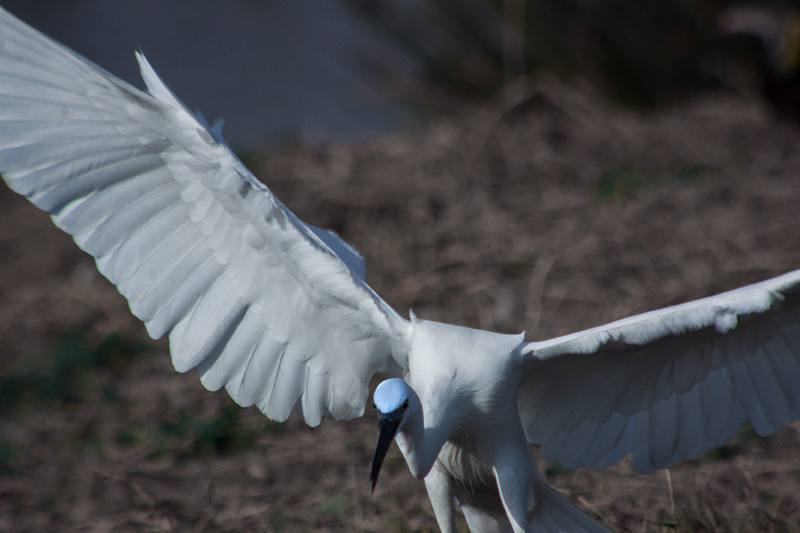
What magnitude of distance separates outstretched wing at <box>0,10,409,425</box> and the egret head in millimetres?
298

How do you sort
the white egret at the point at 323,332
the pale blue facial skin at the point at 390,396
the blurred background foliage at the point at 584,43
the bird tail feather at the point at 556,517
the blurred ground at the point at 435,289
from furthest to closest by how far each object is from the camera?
the blurred background foliage at the point at 584,43, the blurred ground at the point at 435,289, the bird tail feather at the point at 556,517, the white egret at the point at 323,332, the pale blue facial skin at the point at 390,396

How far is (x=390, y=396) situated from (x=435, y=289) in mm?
2168

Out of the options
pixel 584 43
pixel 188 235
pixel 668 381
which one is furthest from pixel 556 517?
pixel 584 43

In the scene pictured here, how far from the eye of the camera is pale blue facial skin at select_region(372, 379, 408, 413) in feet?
5.40

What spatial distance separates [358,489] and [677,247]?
2.18 metres

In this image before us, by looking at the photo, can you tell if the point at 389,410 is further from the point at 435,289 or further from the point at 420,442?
the point at 435,289

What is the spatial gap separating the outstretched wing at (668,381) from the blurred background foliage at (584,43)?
471 cm

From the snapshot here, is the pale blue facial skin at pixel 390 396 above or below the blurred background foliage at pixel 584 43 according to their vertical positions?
below

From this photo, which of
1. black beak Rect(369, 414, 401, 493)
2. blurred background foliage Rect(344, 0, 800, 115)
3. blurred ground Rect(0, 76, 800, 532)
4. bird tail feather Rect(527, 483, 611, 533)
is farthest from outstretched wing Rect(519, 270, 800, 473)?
blurred background foliage Rect(344, 0, 800, 115)

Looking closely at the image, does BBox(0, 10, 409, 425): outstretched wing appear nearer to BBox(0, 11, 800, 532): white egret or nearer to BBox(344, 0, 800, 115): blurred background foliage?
BBox(0, 11, 800, 532): white egret

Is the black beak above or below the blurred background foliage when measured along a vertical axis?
below

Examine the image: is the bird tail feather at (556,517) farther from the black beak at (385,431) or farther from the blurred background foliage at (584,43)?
the blurred background foliage at (584,43)

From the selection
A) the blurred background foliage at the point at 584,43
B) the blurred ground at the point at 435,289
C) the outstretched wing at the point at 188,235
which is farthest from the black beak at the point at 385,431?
the blurred background foliage at the point at 584,43

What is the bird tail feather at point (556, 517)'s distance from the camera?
6.46 feet
